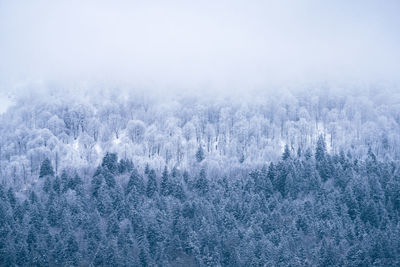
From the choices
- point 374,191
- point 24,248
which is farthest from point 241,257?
point 24,248

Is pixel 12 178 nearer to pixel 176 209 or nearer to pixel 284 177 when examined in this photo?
pixel 176 209

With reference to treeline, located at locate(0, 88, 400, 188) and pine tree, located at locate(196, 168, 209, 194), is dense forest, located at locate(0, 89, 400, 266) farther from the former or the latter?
treeline, located at locate(0, 88, 400, 188)

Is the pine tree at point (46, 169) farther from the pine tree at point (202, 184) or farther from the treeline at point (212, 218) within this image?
the pine tree at point (202, 184)

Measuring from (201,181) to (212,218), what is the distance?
12815 mm

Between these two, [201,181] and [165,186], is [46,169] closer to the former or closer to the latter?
[165,186]

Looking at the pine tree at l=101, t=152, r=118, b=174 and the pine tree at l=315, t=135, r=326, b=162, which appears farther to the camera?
the pine tree at l=315, t=135, r=326, b=162

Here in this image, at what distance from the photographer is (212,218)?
9781 cm

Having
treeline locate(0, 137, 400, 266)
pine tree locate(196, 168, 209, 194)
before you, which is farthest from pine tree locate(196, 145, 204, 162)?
pine tree locate(196, 168, 209, 194)

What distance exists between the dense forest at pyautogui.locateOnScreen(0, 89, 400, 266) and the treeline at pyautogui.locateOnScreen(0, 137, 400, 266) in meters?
0.26

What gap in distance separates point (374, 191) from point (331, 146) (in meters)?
30.5

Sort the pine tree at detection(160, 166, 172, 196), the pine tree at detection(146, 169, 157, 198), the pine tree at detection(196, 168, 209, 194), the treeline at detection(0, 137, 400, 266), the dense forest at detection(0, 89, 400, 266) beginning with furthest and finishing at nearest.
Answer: the pine tree at detection(160, 166, 172, 196), the pine tree at detection(146, 169, 157, 198), the pine tree at detection(196, 168, 209, 194), the dense forest at detection(0, 89, 400, 266), the treeline at detection(0, 137, 400, 266)

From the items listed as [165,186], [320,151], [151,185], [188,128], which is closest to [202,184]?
[165,186]

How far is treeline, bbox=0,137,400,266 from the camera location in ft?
291

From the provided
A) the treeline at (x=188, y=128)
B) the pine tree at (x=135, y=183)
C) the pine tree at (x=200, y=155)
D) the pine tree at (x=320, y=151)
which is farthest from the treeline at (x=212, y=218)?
the pine tree at (x=200, y=155)
